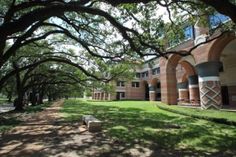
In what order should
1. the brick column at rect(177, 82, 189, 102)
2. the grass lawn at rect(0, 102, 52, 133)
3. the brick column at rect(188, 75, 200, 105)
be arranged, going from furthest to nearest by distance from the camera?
the brick column at rect(177, 82, 189, 102)
the brick column at rect(188, 75, 200, 105)
the grass lawn at rect(0, 102, 52, 133)

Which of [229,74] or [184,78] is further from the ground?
[184,78]

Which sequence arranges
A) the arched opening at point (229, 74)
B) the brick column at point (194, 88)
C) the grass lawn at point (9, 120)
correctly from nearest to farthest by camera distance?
the grass lawn at point (9, 120)
the arched opening at point (229, 74)
the brick column at point (194, 88)

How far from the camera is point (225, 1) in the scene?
662 cm

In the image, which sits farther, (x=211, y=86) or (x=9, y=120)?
(x=211, y=86)

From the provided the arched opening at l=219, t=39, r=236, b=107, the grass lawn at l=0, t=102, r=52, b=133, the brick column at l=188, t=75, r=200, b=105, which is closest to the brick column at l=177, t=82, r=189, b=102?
the brick column at l=188, t=75, r=200, b=105

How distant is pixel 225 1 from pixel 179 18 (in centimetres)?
695

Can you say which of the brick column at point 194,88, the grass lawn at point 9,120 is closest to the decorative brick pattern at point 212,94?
the brick column at point 194,88

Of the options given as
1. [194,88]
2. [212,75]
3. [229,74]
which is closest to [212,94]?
[212,75]

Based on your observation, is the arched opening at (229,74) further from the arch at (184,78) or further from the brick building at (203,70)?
the arch at (184,78)

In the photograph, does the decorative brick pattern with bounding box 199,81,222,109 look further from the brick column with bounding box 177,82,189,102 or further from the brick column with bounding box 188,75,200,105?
the brick column with bounding box 177,82,189,102

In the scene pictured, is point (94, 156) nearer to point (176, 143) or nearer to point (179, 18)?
point (176, 143)

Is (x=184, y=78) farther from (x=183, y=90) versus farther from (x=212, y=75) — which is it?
(x=212, y=75)

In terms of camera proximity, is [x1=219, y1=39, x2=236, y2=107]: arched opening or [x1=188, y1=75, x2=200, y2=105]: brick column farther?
[x1=188, y1=75, x2=200, y2=105]: brick column

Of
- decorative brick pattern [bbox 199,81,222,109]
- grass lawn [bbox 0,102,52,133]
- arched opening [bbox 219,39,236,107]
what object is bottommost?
grass lawn [bbox 0,102,52,133]
